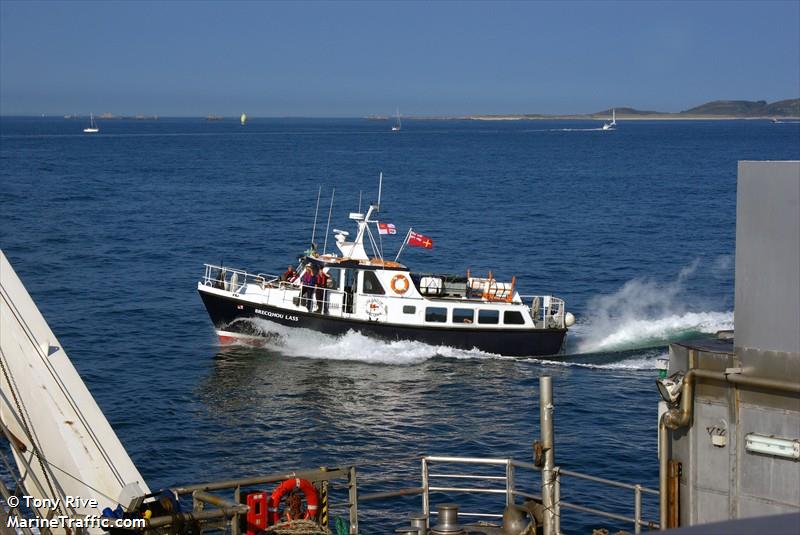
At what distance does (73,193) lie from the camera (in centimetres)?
10456

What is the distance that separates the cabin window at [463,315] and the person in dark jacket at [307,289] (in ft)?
17.6

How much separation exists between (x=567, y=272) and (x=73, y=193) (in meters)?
60.0

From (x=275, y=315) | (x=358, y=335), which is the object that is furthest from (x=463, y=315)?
(x=275, y=315)

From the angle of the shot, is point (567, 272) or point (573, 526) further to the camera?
point (567, 272)

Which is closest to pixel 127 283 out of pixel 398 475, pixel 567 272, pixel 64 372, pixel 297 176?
pixel 567 272

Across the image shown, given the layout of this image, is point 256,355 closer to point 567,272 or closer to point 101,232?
point 567,272

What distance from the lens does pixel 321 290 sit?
40188 millimetres

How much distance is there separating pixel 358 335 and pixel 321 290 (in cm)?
217

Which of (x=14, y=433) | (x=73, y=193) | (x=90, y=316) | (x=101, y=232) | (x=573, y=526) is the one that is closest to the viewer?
(x=14, y=433)

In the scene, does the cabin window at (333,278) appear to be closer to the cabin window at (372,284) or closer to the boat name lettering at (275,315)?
the cabin window at (372,284)

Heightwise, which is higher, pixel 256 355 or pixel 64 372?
pixel 64 372

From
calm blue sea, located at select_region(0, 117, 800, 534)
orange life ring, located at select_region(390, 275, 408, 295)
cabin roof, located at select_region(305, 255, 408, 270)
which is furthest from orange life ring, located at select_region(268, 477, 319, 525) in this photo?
orange life ring, located at select_region(390, 275, 408, 295)
